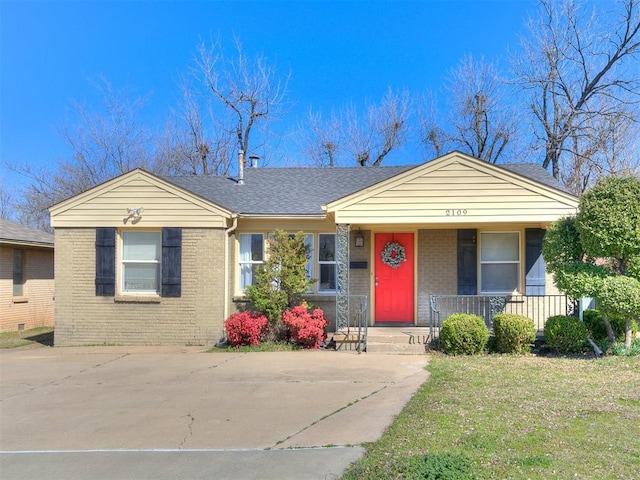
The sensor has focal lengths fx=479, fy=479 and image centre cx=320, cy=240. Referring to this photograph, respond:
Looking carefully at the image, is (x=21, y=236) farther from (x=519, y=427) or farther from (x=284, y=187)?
(x=519, y=427)

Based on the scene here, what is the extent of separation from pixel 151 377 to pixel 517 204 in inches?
322

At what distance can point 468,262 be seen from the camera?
11945 mm

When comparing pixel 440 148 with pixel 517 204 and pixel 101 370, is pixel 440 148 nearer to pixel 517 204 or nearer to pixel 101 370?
pixel 517 204

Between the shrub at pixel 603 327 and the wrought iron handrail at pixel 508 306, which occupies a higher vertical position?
the wrought iron handrail at pixel 508 306

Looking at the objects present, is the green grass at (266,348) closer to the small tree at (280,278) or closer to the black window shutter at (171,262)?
the small tree at (280,278)

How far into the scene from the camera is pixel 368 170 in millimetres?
15227

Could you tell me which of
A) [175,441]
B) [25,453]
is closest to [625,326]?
[175,441]

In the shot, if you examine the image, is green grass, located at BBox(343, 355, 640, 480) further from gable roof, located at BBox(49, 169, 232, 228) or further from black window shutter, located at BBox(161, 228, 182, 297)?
gable roof, located at BBox(49, 169, 232, 228)

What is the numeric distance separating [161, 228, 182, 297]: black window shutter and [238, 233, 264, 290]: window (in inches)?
62.3

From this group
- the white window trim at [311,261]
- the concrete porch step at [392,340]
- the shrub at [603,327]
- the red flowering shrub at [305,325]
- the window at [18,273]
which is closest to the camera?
the shrub at [603,327]

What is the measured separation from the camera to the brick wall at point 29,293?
1529cm

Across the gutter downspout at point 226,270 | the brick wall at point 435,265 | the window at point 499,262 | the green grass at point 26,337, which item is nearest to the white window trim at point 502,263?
the window at point 499,262

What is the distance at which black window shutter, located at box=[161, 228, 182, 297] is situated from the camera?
11.6 meters

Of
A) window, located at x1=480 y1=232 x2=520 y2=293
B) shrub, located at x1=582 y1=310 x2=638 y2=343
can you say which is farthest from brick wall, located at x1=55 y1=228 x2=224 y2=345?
shrub, located at x1=582 y1=310 x2=638 y2=343
